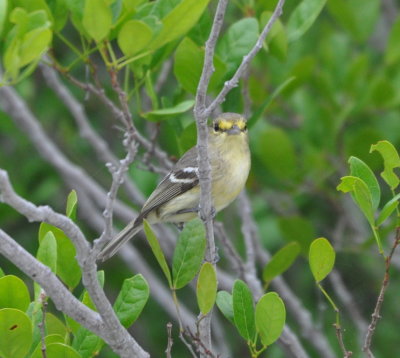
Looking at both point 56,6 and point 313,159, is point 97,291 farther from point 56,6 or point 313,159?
point 313,159

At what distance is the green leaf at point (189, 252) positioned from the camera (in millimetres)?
3240

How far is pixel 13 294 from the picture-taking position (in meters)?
3.14

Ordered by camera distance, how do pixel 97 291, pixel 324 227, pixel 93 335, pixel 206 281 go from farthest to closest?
pixel 324 227 < pixel 93 335 < pixel 206 281 < pixel 97 291

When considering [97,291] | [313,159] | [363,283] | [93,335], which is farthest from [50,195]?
[97,291]

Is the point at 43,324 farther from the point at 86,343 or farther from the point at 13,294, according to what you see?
the point at 86,343

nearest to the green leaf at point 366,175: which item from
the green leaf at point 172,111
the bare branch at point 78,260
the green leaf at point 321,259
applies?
the green leaf at point 321,259

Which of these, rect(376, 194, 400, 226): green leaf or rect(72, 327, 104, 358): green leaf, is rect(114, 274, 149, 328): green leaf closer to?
rect(72, 327, 104, 358): green leaf

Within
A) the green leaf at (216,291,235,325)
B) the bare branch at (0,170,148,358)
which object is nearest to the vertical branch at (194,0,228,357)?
the green leaf at (216,291,235,325)

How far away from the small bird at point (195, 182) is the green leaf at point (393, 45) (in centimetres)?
127

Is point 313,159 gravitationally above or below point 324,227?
above

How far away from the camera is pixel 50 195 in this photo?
6527 millimetres

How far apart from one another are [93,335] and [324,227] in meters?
3.40

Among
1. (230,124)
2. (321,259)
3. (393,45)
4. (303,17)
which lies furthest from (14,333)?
(393,45)

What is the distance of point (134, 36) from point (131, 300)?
1.17 m
